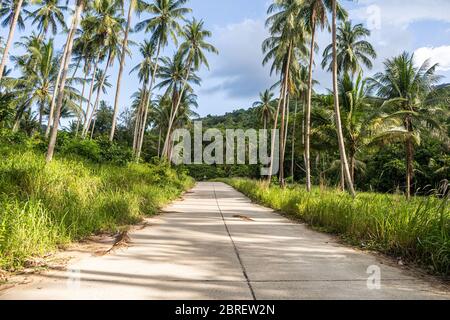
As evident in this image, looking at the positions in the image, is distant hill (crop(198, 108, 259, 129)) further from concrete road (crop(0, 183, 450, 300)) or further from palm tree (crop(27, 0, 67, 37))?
concrete road (crop(0, 183, 450, 300))

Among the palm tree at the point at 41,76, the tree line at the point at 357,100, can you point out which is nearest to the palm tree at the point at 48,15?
the palm tree at the point at 41,76

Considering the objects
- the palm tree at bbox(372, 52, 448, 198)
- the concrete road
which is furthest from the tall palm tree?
the concrete road

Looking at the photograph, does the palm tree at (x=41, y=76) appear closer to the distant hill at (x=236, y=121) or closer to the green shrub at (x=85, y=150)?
the green shrub at (x=85, y=150)

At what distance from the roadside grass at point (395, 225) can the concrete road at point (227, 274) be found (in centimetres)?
47

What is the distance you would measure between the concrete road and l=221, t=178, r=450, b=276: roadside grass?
47cm

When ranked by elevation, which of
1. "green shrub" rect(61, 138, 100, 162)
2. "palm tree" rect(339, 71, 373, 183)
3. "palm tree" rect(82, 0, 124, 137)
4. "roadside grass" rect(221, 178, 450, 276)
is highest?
"palm tree" rect(82, 0, 124, 137)

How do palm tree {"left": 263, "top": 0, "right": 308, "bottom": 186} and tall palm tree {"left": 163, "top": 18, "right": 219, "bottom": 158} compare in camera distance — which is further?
tall palm tree {"left": 163, "top": 18, "right": 219, "bottom": 158}

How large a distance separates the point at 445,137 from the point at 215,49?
21.4m

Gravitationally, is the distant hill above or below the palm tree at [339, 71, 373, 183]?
above

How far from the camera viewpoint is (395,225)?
5543 mm

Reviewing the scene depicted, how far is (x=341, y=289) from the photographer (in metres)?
3.50

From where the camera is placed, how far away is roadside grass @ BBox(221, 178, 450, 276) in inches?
181

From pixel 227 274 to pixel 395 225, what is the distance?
309cm

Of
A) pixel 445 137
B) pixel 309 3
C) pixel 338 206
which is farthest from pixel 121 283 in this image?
pixel 445 137
